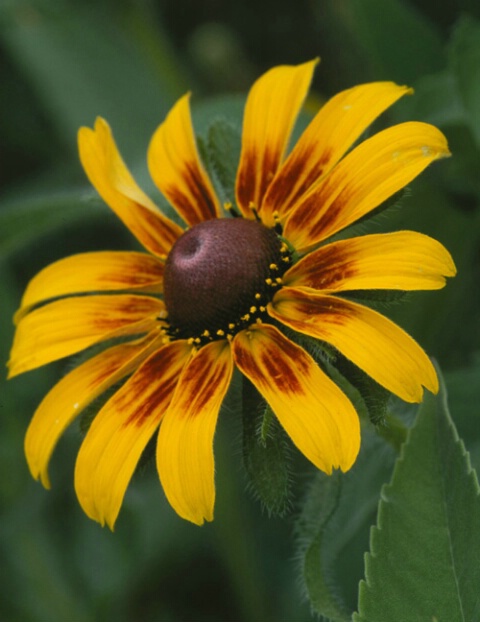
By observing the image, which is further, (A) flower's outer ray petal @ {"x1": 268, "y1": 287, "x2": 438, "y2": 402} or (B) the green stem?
(B) the green stem

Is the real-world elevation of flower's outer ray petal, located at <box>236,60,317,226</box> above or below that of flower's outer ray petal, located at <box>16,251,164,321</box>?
above

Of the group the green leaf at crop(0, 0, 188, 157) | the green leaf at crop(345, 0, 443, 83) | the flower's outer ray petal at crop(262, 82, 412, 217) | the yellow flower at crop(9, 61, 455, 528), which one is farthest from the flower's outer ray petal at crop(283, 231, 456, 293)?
the green leaf at crop(0, 0, 188, 157)

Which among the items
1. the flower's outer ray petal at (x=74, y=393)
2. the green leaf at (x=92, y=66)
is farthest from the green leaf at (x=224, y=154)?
the green leaf at (x=92, y=66)

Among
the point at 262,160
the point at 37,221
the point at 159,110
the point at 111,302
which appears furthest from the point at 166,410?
the point at 159,110

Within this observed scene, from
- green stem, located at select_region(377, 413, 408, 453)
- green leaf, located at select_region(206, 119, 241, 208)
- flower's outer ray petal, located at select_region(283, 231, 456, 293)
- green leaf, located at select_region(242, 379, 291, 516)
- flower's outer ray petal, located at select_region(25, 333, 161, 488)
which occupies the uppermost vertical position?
green leaf, located at select_region(206, 119, 241, 208)

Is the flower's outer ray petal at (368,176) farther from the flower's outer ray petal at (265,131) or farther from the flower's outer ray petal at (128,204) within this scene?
the flower's outer ray petal at (128,204)

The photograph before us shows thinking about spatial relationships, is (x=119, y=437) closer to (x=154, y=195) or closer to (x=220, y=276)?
(x=220, y=276)

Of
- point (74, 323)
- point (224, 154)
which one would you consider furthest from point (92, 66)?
point (74, 323)

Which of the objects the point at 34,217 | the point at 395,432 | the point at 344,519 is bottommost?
the point at 344,519

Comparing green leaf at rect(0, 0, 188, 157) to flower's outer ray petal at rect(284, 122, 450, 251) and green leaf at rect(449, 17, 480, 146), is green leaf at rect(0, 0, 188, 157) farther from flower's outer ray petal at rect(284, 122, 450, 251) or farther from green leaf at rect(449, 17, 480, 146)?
flower's outer ray petal at rect(284, 122, 450, 251)
